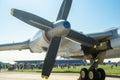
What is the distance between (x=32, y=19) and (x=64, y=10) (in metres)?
2.55

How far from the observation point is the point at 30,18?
1504 cm

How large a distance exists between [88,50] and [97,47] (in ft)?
3.08

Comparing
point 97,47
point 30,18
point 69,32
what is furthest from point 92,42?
point 30,18

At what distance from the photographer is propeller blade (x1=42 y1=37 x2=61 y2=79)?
1441cm

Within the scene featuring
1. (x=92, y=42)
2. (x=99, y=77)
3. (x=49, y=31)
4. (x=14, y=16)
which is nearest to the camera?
(x=14, y=16)

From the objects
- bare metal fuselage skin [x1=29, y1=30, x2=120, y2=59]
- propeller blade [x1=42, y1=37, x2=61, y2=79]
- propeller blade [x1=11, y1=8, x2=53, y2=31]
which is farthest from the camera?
bare metal fuselage skin [x1=29, y1=30, x2=120, y2=59]

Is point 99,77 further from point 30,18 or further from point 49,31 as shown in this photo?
point 30,18

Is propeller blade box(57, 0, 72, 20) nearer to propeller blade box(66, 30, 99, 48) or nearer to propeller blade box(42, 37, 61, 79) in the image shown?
propeller blade box(66, 30, 99, 48)

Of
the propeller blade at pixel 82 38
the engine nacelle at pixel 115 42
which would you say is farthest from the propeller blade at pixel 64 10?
the engine nacelle at pixel 115 42

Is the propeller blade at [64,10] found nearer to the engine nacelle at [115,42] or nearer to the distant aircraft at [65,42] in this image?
the distant aircraft at [65,42]

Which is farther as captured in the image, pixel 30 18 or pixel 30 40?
pixel 30 40

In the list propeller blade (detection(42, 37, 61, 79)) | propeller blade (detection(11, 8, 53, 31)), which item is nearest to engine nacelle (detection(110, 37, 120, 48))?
propeller blade (detection(42, 37, 61, 79))

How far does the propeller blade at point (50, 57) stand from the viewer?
47.3 feet

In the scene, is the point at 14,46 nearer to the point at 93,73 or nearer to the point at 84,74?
the point at 84,74
